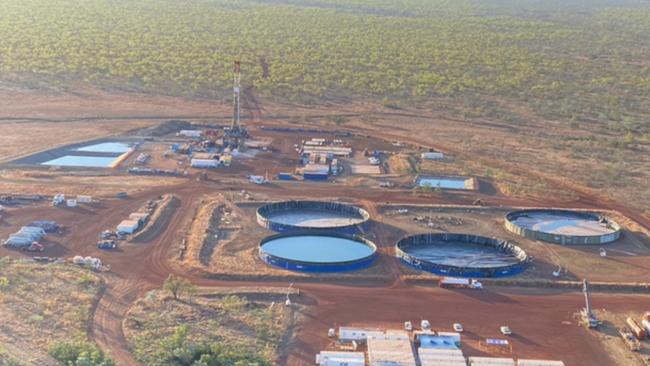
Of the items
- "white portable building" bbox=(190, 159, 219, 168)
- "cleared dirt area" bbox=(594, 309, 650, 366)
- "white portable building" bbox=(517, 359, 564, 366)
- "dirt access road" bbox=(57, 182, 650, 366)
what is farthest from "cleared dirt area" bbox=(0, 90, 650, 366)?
"white portable building" bbox=(517, 359, 564, 366)

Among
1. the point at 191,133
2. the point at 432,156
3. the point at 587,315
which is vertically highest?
the point at 432,156

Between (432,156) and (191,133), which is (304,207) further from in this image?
(191,133)

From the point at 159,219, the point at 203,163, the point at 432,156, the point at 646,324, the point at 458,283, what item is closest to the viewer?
the point at 646,324

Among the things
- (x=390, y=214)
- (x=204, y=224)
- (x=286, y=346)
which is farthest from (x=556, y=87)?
(x=286, y=346)

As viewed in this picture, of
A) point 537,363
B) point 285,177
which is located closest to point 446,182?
point 285,177

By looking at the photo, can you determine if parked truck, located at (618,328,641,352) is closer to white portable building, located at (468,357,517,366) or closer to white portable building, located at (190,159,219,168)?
white portable building, located at (468,357,517,366)

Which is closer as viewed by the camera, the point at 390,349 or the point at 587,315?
the point at 390,349
